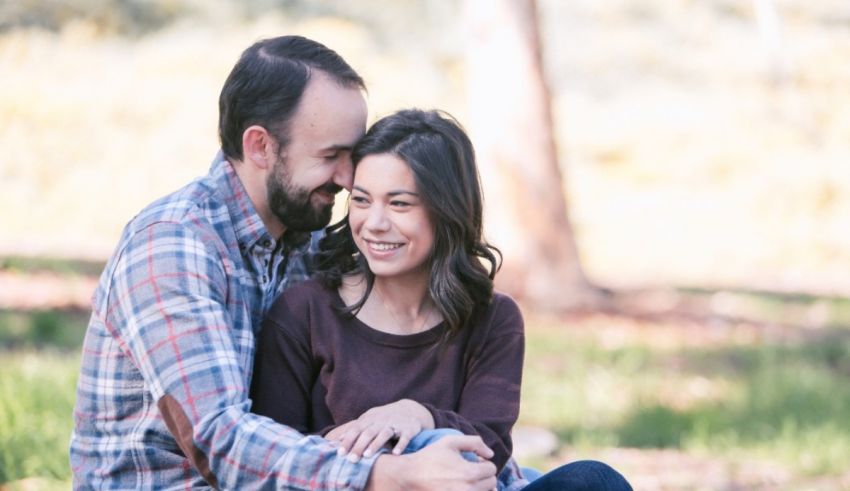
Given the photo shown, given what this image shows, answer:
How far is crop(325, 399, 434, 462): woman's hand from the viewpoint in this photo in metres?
2.44

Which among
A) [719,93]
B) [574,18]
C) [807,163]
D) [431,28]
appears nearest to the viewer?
[807,163]

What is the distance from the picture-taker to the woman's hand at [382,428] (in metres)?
2.44

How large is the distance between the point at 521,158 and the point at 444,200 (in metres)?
6.76

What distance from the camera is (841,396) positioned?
6.87 metres

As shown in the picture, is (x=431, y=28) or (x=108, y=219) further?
(x=431, y=28)

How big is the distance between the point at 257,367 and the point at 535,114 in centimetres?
705

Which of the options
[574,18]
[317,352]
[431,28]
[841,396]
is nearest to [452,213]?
[317,352]

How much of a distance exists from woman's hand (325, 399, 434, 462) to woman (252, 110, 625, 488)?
14 cm

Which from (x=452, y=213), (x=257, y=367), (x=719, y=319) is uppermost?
(x=452, y=213)

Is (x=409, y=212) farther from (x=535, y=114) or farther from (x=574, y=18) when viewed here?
(x=574, y=18)

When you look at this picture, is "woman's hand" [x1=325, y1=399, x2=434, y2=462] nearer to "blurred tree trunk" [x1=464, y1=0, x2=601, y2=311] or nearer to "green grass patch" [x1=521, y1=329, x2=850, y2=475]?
"green grass patch" [x1=521, y1=329, x2=850, y2=475]

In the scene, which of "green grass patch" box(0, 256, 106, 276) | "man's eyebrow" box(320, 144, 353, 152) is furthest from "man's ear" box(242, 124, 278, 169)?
"green grass patch" box(0, 256, 106, 276)

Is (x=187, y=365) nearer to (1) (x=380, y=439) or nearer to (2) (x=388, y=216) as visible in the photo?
(1) (x=380, y=439)

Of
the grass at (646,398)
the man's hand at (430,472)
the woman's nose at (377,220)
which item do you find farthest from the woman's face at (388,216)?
the grass at (646,398)
